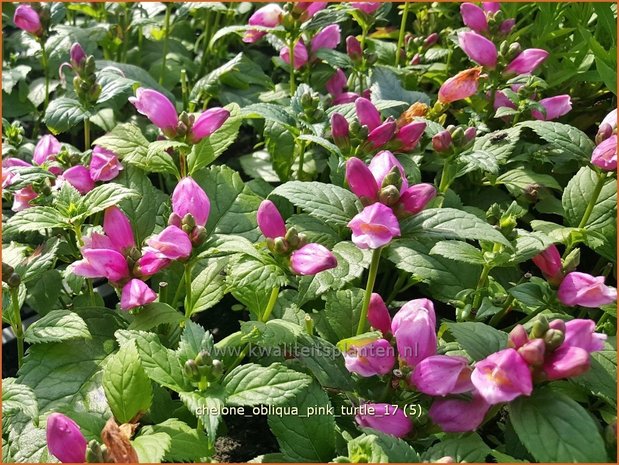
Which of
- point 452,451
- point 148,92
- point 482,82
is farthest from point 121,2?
point 452,451

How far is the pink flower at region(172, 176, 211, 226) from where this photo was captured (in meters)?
1.31

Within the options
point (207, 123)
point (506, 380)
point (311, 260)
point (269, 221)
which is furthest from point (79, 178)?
point (506, 380)

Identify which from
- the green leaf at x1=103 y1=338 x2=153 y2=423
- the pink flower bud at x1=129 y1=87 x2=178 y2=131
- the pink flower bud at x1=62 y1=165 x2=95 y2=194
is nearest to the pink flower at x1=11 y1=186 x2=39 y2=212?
the pink flower bud at x1=62 y1=165 x2=95 y2=194

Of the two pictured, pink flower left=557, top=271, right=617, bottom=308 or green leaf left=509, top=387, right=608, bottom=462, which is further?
pink flower left=557, top=271, right=617, bottom=308

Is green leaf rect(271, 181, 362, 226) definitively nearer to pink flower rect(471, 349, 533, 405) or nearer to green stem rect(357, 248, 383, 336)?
green stem rect(357, 248, 383, 336)

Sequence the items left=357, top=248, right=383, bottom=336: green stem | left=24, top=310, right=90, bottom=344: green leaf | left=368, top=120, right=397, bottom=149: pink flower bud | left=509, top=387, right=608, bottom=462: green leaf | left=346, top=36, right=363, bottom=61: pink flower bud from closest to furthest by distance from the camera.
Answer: left=509, top=387, right=608, bottom=462: green leaf < left=357, top=248, right=383, bottom=336: green stem < left=24, top=310, right=90, bottom=344: green leaf < left=368, top=120, right=397, bottom=149: pink flower bud < left=346, top=36, right=363, bottom=61: pink flower bud

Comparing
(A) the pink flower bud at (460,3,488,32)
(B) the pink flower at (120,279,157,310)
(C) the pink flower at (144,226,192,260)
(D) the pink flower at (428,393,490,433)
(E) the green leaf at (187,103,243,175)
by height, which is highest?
(A) the pink flower bud at (460,3,488,32)

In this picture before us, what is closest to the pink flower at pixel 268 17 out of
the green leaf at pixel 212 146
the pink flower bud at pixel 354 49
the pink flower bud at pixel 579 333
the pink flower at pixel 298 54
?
the pink flower at pixel 298 54

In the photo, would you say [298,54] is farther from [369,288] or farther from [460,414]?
[460,414]

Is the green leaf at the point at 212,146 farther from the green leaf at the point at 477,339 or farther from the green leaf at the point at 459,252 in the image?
the green leaf at the point at 477,339

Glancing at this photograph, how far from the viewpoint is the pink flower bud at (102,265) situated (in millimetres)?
1285

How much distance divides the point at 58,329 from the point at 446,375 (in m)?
0.72

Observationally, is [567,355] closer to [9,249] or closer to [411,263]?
[411,263]

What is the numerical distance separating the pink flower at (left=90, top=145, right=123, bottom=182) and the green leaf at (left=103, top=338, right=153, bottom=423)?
514 millimetres
